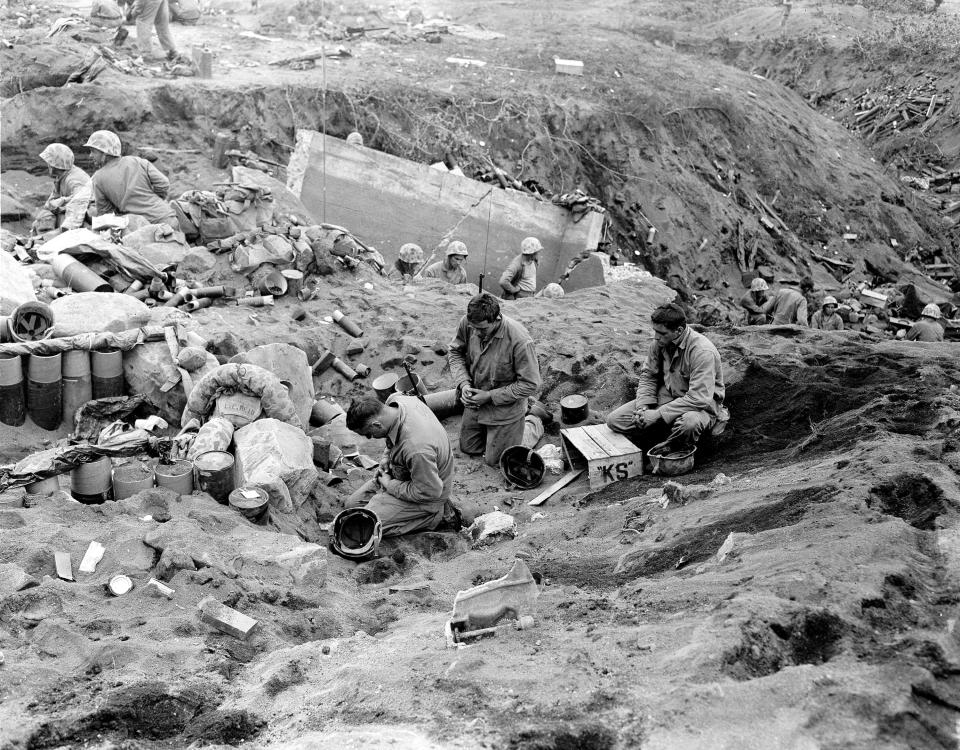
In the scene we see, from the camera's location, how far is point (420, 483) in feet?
20.3

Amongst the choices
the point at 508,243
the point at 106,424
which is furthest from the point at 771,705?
the point at 508,243

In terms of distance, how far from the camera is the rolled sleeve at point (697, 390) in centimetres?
698

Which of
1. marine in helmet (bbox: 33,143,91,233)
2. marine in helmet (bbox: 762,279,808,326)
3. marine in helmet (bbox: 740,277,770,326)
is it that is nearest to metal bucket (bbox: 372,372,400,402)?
marine in helmet (bbox: 33,143,91,233)

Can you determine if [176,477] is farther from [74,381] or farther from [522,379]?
[522,379]

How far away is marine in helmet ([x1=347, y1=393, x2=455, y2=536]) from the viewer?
595 centimetres

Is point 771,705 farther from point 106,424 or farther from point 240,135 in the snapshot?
point 240,135

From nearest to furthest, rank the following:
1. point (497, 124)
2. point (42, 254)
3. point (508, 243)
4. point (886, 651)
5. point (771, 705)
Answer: point (771, 705)
point (886, 651)
point (42, 254)
point (508, 243)
point (497, 124)

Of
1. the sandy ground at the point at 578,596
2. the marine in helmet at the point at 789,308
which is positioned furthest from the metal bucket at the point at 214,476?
the marine in helmet at the point at 789,308

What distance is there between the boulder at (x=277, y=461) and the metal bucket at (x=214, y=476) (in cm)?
20

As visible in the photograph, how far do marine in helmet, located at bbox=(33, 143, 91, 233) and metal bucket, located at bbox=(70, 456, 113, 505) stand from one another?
5.37m

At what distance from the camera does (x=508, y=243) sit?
48.5ft

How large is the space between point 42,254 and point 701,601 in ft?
25.9

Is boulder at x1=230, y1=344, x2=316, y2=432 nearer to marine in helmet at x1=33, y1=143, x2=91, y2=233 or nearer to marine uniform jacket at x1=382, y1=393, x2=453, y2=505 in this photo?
marine uniform jacket at x1=382, y1=393, x2=453, y2=505

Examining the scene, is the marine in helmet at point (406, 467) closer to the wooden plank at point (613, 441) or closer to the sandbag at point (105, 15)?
the wooden plank at point (613, 441)
